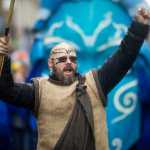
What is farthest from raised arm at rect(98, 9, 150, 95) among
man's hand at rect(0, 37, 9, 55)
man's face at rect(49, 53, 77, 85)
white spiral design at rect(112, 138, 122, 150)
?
white spiral design at rect(112, 138, 122, 150)

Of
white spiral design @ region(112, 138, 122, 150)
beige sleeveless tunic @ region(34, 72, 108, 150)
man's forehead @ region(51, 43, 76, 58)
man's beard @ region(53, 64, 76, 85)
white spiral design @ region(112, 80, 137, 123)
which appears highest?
man's forehead @ region(51, 43, 76, 58)

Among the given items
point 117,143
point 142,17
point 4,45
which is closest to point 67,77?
point 4,45

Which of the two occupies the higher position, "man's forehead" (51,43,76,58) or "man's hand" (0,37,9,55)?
"man's hand" (0,37,9,55)

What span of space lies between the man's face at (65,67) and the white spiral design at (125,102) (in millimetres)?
2059

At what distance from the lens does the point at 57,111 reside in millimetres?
6527

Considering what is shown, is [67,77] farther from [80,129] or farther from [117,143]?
[117,143]

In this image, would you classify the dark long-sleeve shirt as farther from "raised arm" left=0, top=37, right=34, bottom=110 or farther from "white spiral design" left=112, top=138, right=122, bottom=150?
"white spiral design" left=112, top=138, right=122, bottom=150

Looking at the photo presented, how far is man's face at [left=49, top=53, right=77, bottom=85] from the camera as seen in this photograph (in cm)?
657

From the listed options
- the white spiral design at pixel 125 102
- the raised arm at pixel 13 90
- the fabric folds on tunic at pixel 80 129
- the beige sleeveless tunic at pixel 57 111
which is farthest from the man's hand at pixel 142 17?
the white spiral design at pixel 125 102

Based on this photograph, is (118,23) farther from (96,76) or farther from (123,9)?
(96,76)

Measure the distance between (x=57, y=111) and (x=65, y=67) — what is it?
0.33 m

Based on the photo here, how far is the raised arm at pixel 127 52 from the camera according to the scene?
257 inches

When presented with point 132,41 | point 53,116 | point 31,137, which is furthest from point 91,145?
point 31,137

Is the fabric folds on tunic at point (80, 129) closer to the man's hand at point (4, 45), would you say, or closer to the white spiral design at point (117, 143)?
the man's hand at point (4, 45)
